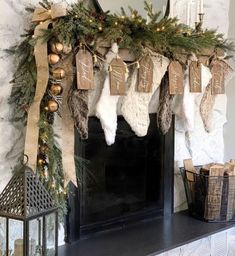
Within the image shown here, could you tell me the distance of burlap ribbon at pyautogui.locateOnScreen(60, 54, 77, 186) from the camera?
204cm

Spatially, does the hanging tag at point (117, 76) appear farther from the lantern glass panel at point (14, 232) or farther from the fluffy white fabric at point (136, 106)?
the lantern glass panel at point (14, 232)

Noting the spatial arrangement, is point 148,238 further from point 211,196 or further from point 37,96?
point 37,96

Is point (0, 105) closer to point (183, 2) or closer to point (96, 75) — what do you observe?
point (96, 75)

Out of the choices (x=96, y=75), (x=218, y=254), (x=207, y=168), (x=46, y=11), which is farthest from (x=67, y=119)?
(x=218, y=254)

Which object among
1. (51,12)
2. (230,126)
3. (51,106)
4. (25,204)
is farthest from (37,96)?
(230,126)

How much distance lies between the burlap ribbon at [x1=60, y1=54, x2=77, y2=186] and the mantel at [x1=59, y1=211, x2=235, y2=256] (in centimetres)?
43

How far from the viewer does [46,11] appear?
1.98 meters

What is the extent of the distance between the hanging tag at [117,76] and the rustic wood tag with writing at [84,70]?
14 centimetres

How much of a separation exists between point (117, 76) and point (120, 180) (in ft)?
2.37

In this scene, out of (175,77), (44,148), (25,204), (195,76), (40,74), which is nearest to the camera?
(25,204)

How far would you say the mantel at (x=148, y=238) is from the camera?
7.49 feet

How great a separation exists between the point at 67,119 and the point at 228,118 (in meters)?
1.59

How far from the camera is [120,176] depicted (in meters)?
2.63

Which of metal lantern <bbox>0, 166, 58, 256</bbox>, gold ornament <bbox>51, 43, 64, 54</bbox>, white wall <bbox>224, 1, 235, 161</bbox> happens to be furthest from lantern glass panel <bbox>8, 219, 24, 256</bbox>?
white wall <bbox>224, 1, 235, 161</bbox>
